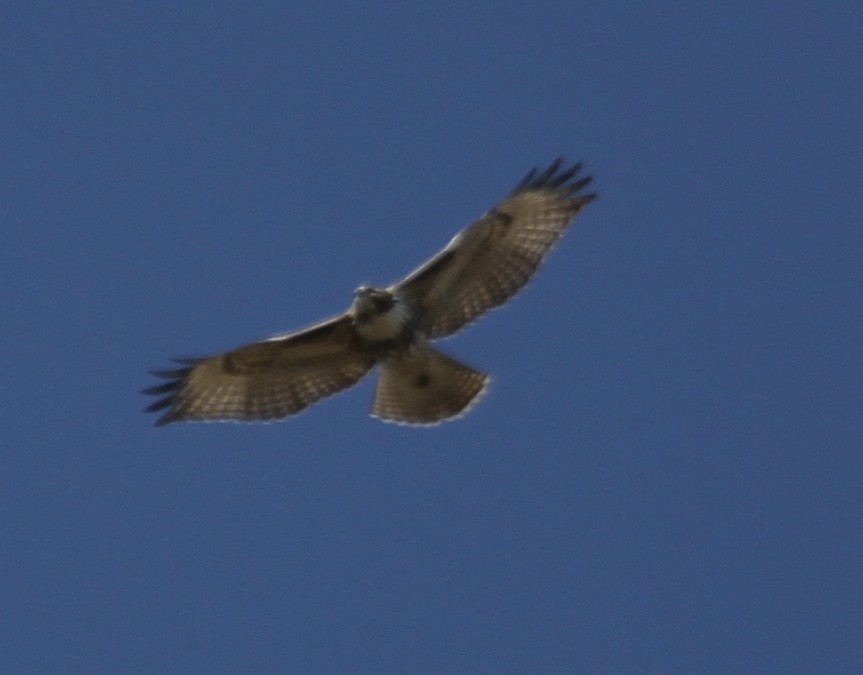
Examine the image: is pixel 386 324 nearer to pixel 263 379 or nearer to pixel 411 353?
pixel 411 353

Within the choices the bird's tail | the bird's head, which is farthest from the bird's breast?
the bird's tail

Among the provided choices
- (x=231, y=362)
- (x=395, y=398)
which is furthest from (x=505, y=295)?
(x=231, y=362)

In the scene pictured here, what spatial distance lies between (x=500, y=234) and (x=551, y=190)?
0.56 meters

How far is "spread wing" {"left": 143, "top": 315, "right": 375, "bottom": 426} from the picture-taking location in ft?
33.6

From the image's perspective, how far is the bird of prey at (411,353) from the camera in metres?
10.1

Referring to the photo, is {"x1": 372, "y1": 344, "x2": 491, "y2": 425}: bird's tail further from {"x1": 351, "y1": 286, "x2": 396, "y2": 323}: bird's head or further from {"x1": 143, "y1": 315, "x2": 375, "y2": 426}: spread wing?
{"x1": 351, "y1": 286, "x2": 396, "y2": 323}: bird's head

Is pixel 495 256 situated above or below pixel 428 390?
above

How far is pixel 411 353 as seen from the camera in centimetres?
1012

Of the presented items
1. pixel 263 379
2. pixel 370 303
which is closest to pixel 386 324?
pixel 370 303

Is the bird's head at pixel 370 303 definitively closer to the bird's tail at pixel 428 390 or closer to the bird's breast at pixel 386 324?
the bird's breast at pixel 386 324

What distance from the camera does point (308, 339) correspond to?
10.1 meters

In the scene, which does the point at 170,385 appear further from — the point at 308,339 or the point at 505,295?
the point at 505,295

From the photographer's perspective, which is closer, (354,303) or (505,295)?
(354,303)

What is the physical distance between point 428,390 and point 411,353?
1.45ft
